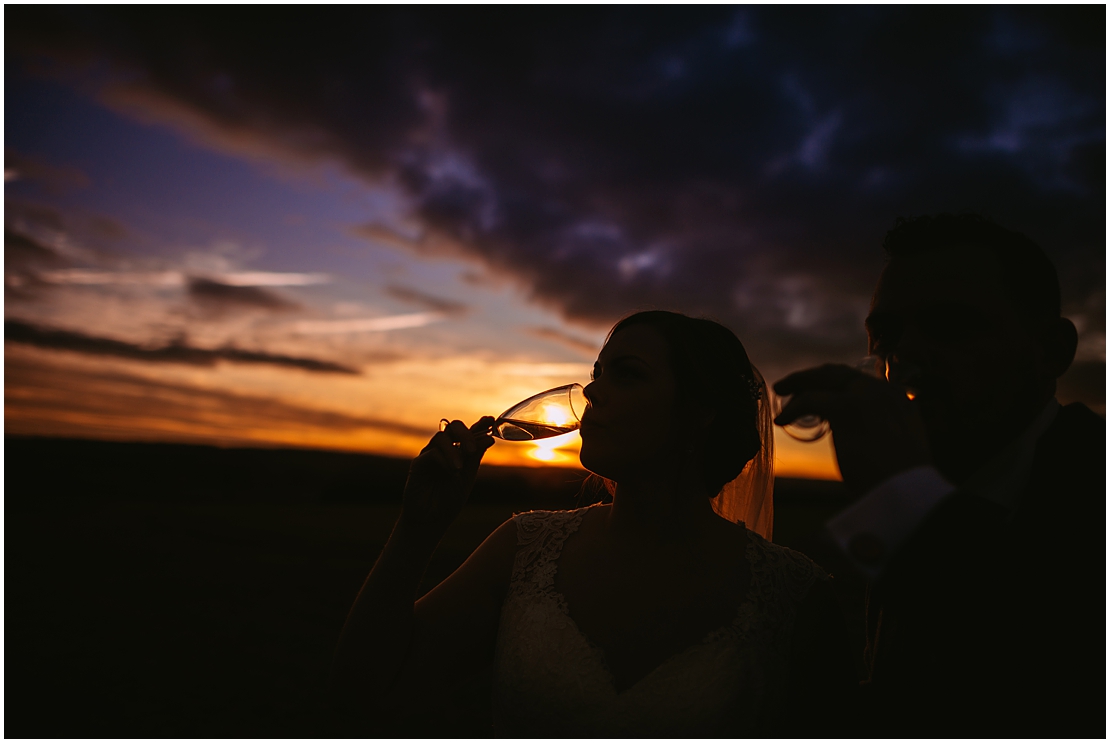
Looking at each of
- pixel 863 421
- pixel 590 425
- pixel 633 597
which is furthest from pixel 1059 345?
pixel 633 597

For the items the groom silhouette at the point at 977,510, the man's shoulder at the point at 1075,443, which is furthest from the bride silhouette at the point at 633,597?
the man's shoulder at the point at 1075,443

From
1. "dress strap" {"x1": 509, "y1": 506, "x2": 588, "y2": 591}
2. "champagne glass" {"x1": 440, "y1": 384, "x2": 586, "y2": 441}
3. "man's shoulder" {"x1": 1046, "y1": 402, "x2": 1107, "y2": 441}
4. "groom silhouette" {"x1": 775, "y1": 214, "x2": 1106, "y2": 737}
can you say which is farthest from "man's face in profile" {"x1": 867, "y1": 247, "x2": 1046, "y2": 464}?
"dress strap" {"x1": 509, "y1": 506, "x2": 588, "y2": 591}

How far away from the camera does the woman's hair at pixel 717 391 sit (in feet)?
9.13

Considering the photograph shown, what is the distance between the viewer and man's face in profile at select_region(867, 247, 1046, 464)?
1814mm

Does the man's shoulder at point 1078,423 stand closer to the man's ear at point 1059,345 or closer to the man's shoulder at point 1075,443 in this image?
the man's shoulder at point 1075,443

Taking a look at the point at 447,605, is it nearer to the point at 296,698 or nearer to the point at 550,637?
the point at 550,637

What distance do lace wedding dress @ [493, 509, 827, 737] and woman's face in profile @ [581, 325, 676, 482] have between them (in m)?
0.69

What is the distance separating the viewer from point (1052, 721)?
4.70 feet

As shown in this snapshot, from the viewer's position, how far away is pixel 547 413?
2961mm

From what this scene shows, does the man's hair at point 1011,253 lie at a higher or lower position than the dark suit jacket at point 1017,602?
higher

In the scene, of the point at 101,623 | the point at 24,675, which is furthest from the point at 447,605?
the point at 101,623

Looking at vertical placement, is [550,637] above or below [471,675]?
above

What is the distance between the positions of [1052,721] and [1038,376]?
3.50ft

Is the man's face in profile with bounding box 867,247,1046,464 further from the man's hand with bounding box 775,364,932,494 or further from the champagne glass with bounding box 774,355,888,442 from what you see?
the man's hand with bounding box 775,364,932,494
